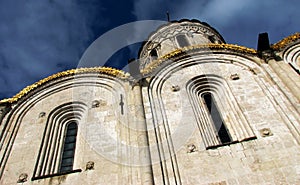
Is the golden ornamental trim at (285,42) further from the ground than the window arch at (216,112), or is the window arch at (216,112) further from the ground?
the golden ornamental trim at (285,42)

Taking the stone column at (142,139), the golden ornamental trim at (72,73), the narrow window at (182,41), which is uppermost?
the narrow window at (182,41)

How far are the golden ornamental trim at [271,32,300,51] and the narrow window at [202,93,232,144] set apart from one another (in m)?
4.11

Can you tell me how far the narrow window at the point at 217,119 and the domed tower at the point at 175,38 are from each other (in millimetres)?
7527

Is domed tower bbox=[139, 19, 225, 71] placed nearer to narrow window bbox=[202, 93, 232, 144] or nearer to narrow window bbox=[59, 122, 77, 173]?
narrow window bbox=[202, 93, 232, 144]

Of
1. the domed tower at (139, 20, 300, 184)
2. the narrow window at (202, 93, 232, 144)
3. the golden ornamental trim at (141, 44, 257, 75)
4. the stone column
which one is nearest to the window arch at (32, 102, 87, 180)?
the stone column

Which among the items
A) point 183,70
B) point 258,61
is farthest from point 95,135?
point 258,61

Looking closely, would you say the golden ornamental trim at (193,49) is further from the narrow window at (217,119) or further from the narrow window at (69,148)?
the narrow window at (69,148)

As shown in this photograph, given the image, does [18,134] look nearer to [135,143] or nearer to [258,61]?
[135,143]

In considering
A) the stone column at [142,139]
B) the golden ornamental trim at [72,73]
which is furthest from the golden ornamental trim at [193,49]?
the stone column at [142,139]

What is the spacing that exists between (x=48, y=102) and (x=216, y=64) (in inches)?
315

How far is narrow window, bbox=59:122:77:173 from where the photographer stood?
10391mm

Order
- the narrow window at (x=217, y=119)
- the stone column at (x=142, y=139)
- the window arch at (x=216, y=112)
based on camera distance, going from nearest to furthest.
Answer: the stone column at (x=142, y=139)
the window arch at (x=216, y=112)
the narrow window at (x=217, y=119)

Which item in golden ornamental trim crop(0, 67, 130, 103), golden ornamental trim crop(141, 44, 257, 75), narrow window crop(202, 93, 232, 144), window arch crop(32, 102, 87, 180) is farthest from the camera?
golden ornamental trim crop(141, 44, 257, 75)

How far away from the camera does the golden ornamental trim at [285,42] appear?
45.9 ft
